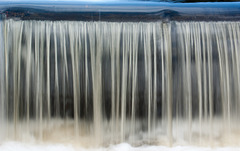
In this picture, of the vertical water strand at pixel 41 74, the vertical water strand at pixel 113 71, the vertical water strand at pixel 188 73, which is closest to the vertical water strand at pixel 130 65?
the vertical water strand at pixel 113 71

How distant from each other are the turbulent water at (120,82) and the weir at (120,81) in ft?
0.05

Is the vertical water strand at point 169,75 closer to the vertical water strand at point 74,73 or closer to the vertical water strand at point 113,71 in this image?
the vertical water strand at point 113,71

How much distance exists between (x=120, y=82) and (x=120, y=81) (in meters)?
0.01

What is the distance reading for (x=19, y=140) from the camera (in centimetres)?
333

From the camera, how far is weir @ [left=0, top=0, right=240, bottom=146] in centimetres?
332

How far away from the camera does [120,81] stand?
11.2 ft

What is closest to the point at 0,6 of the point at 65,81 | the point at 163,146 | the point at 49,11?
the point at 49,11

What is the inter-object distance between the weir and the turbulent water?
14 millimetres

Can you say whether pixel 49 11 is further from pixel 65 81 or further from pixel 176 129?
pixel 176 129

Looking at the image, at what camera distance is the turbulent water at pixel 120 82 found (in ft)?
10.9

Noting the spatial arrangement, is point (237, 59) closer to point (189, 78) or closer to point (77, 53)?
point (189, 78)

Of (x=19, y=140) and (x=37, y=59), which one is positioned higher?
(x=37, y=59)

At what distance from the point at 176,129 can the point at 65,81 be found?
1732mm

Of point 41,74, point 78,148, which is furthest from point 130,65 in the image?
point 78,148
